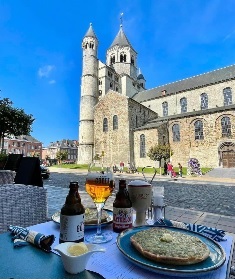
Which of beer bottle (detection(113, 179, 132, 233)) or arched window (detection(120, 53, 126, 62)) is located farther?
arched window (detection(120, 53, 126, 62))

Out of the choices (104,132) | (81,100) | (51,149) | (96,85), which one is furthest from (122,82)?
(51,149)

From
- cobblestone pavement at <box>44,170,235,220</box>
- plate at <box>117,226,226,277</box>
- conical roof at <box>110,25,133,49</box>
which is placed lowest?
cobblestone pavement at <box>44,170,235,220</box>

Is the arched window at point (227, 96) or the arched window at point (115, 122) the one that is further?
the arched window at point (115, 122)

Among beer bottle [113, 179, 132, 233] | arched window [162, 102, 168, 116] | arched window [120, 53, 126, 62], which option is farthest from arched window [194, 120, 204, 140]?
beer bottle [113, 179, 132, 233]

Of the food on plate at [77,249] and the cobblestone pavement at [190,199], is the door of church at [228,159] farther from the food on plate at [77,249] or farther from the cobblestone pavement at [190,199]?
the food on plate at [77,249]

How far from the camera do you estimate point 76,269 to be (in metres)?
0.85

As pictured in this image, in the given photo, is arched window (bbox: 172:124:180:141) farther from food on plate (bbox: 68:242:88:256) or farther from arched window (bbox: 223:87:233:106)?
food on plate (bbox: 68:242:88:256)

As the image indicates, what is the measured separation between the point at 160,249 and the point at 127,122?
3095 cm

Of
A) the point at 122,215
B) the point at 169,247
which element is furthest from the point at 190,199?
the point at 169,247

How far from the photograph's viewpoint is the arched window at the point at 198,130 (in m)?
28.9

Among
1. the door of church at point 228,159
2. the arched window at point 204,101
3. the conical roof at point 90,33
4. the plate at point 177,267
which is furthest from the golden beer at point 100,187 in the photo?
the conical roof at point 90,33

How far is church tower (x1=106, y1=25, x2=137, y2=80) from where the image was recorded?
46.7m

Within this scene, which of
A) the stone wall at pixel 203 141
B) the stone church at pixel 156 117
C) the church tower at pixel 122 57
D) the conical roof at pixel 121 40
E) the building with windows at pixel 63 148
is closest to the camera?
the stone wall at pixel 203 141

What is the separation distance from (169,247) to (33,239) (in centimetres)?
76
